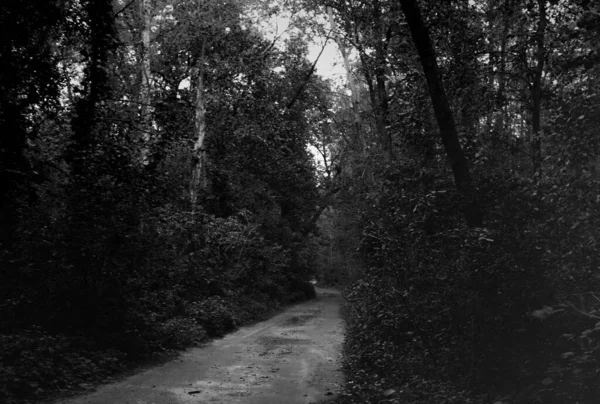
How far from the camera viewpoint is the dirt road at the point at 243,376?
27.4ft

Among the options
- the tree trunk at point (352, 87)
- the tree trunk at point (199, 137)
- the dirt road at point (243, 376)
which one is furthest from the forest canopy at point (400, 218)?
the tree trunk at point (352, 87)

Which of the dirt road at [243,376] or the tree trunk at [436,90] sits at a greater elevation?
the tree trunk at [436,90]

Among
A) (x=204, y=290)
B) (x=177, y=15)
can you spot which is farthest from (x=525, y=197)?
(x=177, y=15)

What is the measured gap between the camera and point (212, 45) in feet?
78.1

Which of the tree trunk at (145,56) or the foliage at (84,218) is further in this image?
the tree trunk at (145,56)

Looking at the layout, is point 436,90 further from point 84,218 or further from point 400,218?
point 84,218

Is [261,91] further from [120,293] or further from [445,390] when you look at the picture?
[445,390]

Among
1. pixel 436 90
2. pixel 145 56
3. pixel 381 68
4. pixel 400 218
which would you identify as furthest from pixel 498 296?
pixel 145 56

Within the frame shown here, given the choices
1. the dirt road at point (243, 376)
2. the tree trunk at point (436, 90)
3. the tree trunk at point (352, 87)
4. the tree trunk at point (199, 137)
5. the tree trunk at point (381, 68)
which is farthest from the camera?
the tree trunk at point (352, 87)

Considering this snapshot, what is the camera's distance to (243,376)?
10406mm

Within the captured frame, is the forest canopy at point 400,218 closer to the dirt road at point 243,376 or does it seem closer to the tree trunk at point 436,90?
the tree trunk at point 436,90

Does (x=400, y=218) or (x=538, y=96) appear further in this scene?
(x=538, y=96)

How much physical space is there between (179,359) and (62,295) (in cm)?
323

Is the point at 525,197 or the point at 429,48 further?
the point at 429,48
